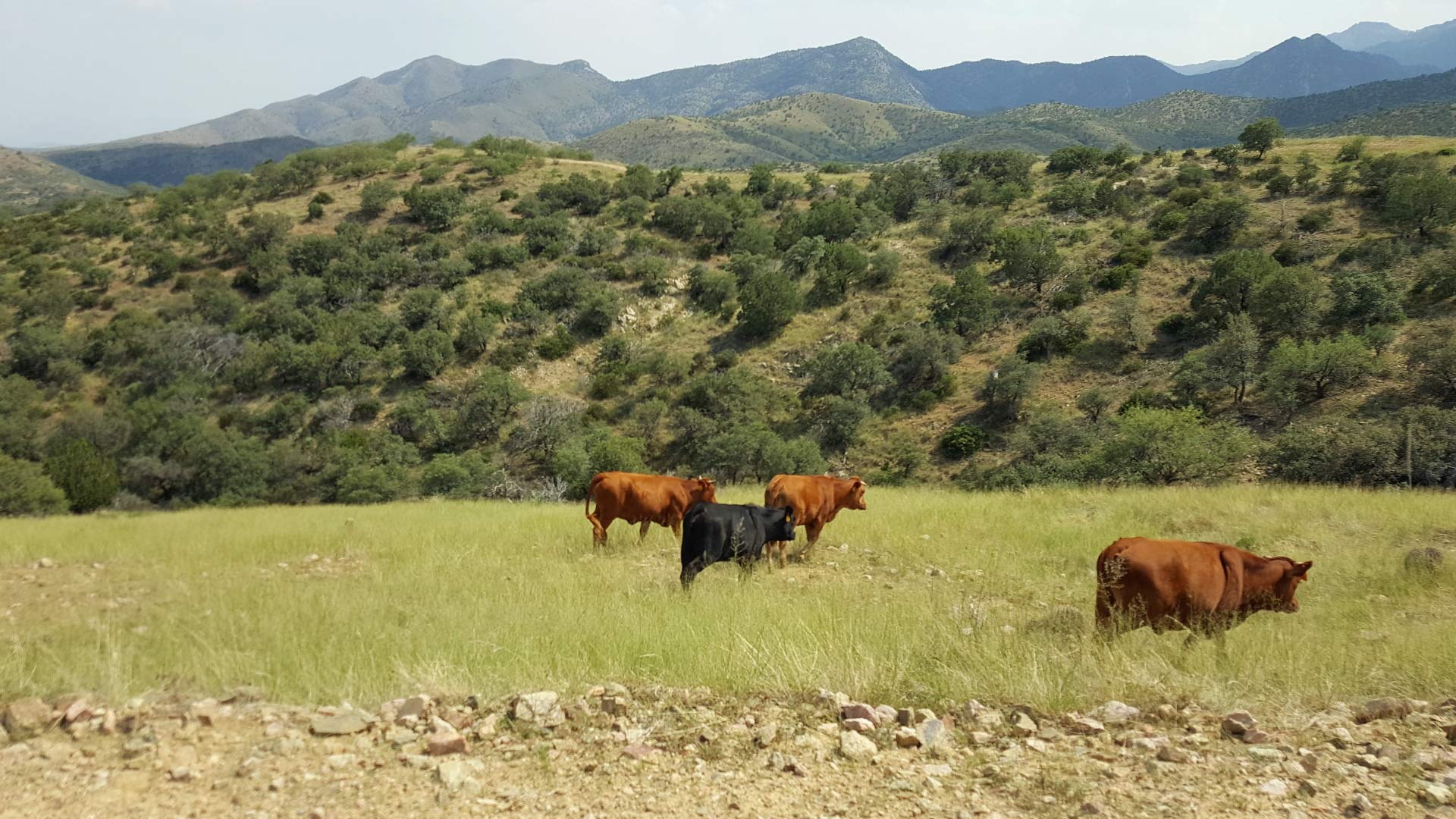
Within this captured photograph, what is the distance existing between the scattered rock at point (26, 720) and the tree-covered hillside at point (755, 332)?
21.6m

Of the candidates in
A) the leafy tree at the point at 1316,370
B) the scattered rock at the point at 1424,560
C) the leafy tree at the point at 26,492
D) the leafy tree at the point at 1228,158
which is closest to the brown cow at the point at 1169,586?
the scattered rock at the point at 1424,560

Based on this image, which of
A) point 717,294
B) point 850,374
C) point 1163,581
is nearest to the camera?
point 1163,581

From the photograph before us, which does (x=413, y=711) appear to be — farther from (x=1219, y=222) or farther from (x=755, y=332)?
(x=1219, y=222)

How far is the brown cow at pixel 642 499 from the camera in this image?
11102 millimetres

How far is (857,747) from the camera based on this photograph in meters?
3.73

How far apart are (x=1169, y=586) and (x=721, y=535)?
4570 millimetres

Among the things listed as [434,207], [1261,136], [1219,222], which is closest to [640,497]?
[1219,222]

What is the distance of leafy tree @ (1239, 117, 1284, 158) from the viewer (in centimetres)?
4759

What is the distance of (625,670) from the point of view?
4.86m

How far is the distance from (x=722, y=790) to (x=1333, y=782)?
3.00 metres

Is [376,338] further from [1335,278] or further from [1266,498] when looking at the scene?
[1335,278]

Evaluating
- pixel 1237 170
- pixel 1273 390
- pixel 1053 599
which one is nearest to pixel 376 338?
pixel 1053 599

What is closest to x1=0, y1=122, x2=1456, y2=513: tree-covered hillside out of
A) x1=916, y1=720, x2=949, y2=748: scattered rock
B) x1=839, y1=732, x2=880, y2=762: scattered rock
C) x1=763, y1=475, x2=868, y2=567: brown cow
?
x1=763, y1=475, x2=868, y2=567: brown cow

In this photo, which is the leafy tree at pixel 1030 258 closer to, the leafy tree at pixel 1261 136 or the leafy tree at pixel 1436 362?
the leafy tree at pixel 1436 362
